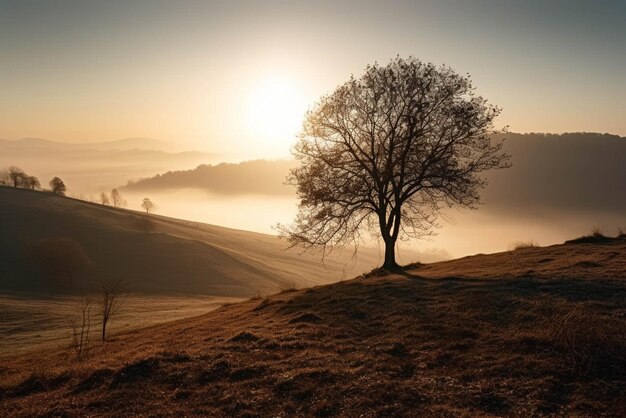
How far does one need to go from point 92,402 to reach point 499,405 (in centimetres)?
976

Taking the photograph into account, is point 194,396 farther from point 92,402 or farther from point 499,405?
point 499,405

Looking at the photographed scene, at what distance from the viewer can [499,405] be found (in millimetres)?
8898

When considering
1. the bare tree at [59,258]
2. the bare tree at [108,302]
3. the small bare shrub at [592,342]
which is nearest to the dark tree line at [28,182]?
the bare tree at [59,258]

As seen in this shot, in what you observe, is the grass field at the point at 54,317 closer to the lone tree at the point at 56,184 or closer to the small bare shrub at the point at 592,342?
the small bare shrub at the point at 592,342

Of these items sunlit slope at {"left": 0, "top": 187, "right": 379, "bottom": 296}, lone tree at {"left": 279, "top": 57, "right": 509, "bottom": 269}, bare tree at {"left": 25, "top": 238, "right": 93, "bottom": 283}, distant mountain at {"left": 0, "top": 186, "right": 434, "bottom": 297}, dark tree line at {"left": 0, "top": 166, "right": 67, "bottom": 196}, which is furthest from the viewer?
dark tree line at {"left": 0, "top": 166, "right": 67, "bottom": 196}

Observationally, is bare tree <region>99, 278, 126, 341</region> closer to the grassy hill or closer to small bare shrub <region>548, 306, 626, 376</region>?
the grassy hill

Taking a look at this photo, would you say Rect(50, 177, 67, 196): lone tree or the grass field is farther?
Rect(50, 177, 67, 196): lone tree

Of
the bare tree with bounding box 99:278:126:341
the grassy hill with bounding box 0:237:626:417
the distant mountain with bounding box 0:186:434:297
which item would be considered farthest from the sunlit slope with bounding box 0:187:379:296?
the grassy hill with bounding box 0:237:626:417

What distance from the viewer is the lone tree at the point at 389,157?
2736 centimetres

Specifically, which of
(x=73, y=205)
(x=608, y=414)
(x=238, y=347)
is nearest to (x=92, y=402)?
Answer: (x=238, y=347)

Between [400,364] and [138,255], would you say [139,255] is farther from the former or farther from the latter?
[400,364]

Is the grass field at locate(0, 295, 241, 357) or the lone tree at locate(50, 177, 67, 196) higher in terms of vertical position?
the lone tree at locate(50, 177, 67, 196)

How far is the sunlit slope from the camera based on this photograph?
88.6 m

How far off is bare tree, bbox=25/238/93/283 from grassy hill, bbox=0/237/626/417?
77.8 m
